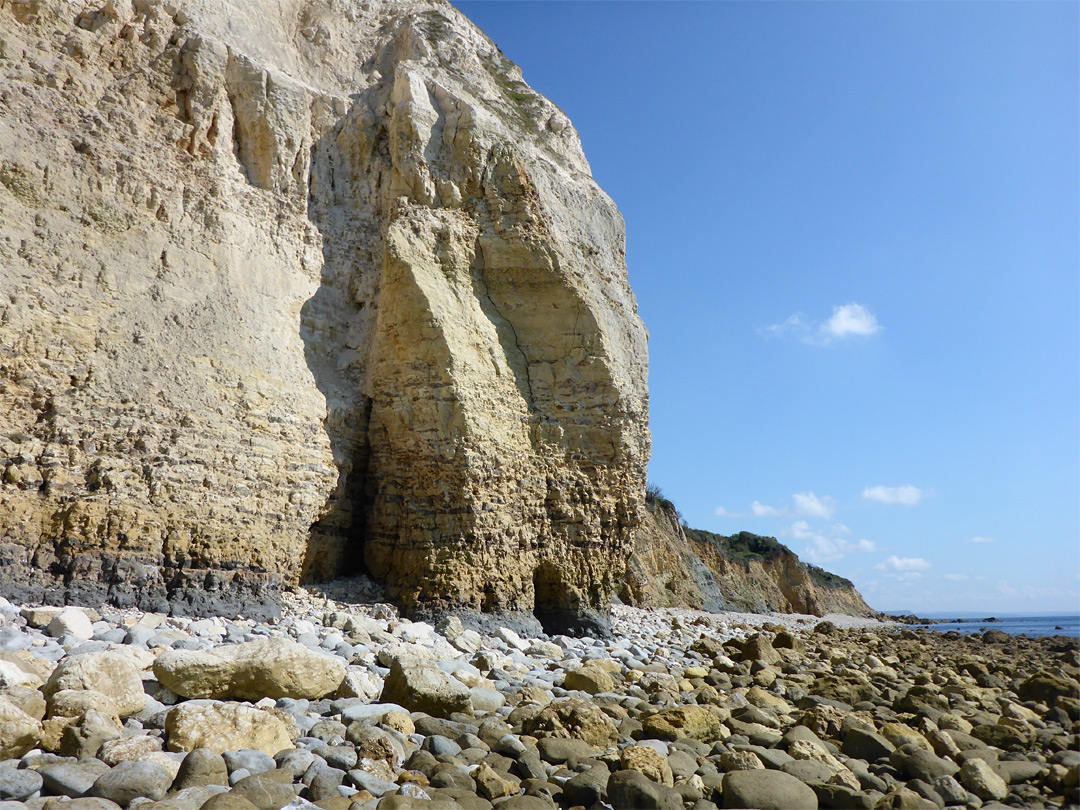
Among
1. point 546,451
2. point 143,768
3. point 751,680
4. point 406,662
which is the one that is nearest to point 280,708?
point 406,662

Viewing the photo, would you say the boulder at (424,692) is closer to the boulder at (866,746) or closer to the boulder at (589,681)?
the boulder at (589,681)

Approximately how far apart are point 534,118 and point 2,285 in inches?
377

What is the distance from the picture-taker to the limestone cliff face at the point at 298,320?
A: 696 centimetres

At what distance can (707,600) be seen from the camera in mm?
27328

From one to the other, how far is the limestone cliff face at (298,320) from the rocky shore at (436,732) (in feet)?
4.68

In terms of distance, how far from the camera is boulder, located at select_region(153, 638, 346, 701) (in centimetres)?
430

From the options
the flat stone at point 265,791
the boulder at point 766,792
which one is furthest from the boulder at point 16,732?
the boulder at point 766,792

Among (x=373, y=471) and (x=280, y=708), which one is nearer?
(x=280, y=708)

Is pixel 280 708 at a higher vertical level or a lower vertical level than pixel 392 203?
lower

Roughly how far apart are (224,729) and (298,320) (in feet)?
21.5

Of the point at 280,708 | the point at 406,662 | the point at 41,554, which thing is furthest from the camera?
the point at 41,554

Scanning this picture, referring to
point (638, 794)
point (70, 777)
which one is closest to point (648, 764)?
point (638, 794)

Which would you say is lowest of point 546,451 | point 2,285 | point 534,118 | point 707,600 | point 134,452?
point 707,600

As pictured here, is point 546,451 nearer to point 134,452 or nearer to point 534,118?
point 134,452
